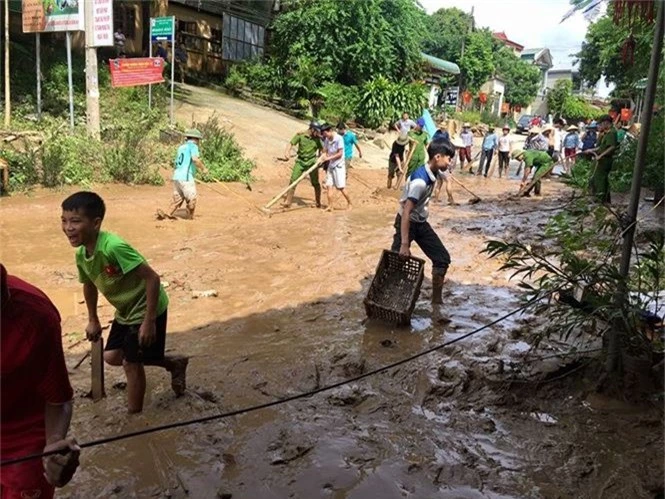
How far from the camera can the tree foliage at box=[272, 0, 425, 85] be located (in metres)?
21.2

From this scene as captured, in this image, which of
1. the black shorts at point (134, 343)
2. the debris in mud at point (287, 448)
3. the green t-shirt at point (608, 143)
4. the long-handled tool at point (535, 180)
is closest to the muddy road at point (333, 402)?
the debris in mud at point (287, 448)

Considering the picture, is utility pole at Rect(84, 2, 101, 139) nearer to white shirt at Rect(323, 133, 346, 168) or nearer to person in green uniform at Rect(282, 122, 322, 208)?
person in green uniform at Rect(282, 122, 322, 208)

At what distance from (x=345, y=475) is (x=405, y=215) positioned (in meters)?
2.65

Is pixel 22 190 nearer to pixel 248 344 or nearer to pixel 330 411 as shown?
pixel 248 344

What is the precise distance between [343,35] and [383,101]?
110 inches

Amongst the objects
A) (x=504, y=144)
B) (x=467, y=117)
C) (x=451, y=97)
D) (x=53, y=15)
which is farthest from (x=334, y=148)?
(x=467, y=117)

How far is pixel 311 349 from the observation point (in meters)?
4.86

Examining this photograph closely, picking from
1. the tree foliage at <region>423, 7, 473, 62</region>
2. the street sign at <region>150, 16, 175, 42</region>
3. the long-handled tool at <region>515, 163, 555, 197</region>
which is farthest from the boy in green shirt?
the tree foliage at <region>423, 7, 473, 62</region>

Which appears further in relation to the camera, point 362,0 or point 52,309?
point 362,0

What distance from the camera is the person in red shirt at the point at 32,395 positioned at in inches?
72.6

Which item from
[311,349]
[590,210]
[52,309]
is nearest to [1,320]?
[52,309]

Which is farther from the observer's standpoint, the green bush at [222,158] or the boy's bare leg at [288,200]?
the green bush at [222,158]

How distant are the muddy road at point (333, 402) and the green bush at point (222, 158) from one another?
4.95 metres

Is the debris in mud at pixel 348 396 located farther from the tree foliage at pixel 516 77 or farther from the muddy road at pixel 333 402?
the tree foliage at pixel 516 77
